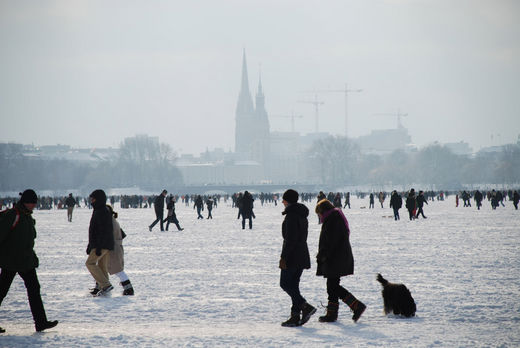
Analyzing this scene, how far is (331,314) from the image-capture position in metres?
9.01

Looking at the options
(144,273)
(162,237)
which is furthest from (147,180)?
(144,273)

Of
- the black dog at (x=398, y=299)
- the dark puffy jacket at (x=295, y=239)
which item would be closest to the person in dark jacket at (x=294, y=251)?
the dark puffy jacket at (x=295, y=239)

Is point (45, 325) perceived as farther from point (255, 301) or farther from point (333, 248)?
point (333, 248)

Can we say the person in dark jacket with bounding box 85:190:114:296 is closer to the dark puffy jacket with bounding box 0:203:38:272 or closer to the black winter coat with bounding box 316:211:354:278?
the dark puffy jacket with bounding box 0:203:38:272

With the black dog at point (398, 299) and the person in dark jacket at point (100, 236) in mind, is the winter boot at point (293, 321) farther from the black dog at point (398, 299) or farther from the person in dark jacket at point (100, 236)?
the person in dark jacket at point (100, 236)

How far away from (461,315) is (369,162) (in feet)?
552

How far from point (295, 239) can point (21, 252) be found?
2.91m

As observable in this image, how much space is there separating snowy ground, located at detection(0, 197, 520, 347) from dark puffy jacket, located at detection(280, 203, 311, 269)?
739 mm

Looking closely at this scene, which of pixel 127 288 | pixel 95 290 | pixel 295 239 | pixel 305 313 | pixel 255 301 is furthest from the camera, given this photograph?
pixel 95 290

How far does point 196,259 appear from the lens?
52.6 ft

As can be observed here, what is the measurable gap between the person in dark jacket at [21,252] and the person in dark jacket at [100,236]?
2.21 meters

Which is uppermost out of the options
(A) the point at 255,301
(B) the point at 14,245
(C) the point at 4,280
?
(B) the point at 14,245

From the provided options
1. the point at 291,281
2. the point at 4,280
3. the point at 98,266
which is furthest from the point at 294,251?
the point at 98,266

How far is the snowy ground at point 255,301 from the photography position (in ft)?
26.5
